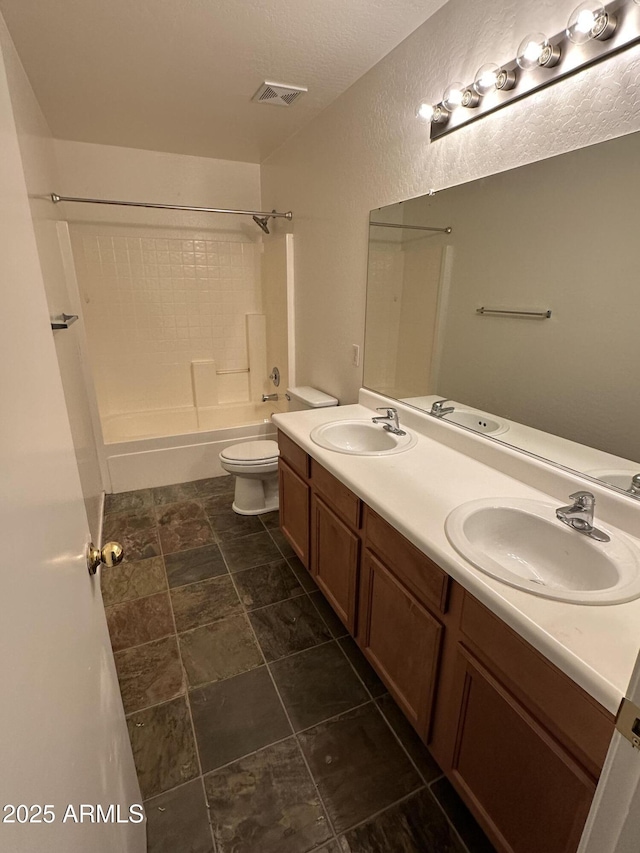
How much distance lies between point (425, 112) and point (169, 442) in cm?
255

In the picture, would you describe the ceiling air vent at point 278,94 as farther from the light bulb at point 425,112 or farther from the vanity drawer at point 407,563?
the vanity drawer at point 407,563

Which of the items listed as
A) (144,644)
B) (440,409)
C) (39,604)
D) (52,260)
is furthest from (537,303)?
(52,260)

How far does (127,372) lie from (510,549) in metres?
3.26

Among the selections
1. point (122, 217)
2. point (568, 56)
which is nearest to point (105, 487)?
point (122, 217)

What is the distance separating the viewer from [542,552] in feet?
3.84

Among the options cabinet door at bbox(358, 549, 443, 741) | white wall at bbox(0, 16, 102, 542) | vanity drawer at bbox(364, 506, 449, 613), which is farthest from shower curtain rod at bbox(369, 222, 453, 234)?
white wall at bbox(0, 16, 102, 542)

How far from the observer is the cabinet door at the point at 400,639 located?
1176mm

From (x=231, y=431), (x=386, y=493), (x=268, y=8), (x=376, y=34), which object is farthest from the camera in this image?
(x=231, y=431)

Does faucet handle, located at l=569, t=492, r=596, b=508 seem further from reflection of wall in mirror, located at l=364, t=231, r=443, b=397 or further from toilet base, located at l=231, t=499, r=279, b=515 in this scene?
toilet base, located at l=231, t=499, r=279, b=515

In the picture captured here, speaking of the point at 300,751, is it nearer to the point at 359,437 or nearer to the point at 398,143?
the point at 359,437

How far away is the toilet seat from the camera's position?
104 inches

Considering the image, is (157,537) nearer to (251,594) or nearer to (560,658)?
(251,594)

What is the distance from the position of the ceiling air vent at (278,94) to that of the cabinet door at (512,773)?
255 cm

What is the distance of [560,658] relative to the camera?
0.75 m
